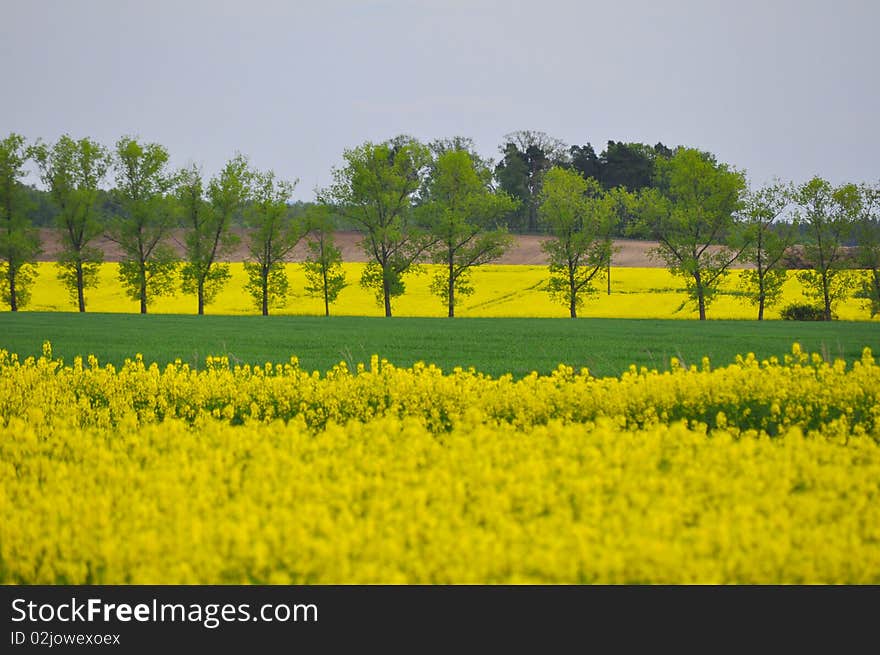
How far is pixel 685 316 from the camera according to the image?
172ft

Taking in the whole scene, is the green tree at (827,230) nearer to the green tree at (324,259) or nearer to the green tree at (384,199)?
the green tree at (384,199)

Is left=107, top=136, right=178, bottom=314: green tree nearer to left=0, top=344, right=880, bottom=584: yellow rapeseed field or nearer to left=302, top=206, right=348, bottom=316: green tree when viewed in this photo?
left=302, top=206, right=348, bottom=316: green tree

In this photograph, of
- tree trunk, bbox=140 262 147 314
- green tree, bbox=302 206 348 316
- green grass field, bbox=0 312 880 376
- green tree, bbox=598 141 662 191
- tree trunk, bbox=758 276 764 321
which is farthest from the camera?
green tree, bbox=598 141 662 191

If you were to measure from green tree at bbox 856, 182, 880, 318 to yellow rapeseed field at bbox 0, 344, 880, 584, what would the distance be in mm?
44827

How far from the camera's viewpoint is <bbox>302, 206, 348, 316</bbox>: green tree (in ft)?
175

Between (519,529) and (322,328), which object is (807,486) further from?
(322,328)

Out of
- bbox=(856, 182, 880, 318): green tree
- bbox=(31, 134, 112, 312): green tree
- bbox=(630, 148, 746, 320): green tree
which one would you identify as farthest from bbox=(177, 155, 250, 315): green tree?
bbox=(856, 182, 880, 318): green tree

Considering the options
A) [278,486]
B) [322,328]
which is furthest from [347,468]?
[322,328]

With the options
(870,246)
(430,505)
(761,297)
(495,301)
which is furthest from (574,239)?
(430,505)

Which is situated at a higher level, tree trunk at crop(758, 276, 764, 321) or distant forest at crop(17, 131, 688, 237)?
distant forest at crop(17, 131, 688, 237)

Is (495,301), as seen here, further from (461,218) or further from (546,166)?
(546,166)
